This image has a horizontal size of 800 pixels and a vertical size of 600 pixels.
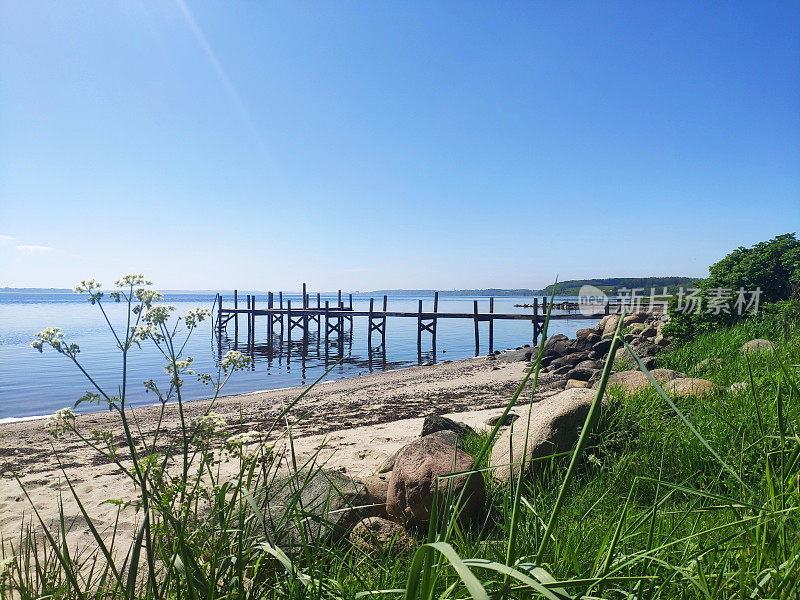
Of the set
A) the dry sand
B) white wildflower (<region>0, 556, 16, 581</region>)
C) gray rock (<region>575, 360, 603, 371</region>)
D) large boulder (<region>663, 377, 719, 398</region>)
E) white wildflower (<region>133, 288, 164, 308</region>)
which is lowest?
the dry sand

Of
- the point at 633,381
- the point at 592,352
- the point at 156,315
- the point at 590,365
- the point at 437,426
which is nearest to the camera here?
the point at 156,315

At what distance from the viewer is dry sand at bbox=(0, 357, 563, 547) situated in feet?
19.6

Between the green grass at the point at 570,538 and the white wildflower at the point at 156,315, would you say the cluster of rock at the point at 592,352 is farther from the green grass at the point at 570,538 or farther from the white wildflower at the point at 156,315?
the white wildflower at the point at 156,315

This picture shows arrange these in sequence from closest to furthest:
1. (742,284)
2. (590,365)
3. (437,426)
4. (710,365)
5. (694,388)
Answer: (694,388), (437,426), (710,365), (742,284), (590,365)

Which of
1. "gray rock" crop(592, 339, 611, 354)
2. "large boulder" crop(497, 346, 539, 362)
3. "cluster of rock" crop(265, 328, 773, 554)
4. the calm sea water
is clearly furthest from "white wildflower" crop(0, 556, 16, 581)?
"large boulder" crop(497, 346, 539, 362)

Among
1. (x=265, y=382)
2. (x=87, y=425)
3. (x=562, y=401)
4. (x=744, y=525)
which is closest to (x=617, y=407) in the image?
(x=562, y=401)

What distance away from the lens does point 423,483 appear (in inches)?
147

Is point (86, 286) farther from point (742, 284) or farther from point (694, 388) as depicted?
point (742, 284)

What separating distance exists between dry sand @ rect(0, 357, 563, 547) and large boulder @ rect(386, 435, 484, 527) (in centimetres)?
70

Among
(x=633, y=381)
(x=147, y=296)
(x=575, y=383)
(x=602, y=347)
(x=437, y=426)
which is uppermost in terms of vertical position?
(x=147, y=296)

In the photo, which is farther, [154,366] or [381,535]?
[154,366]

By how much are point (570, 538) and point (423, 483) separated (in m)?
1.76

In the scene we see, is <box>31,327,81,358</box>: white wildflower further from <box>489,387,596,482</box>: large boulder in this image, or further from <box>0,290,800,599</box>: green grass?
<box>489,387,596,482</box>: large boulder

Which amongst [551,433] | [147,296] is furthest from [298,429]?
[147,296]
